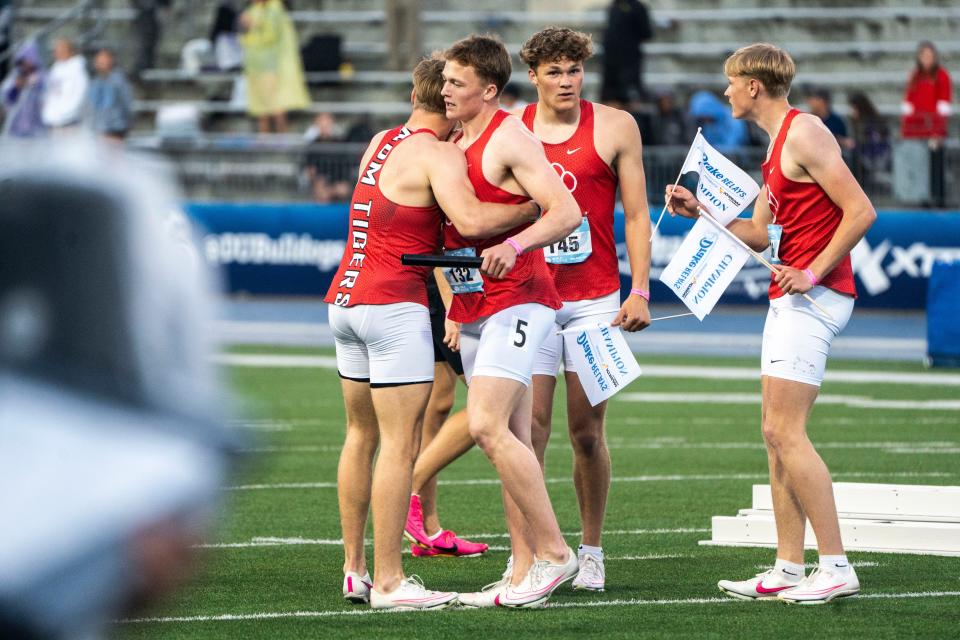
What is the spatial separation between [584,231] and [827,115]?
45.1ft

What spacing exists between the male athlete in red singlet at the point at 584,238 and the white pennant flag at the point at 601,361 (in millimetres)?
71

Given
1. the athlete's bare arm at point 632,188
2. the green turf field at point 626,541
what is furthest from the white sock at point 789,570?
the athlete's bare arm at point 632,188

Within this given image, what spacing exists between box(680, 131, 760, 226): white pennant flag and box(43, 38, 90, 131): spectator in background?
18504 millimetres

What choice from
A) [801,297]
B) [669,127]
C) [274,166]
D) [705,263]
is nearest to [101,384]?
[801,297]

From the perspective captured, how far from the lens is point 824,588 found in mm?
6008

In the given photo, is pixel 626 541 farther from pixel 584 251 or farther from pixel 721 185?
pixel 721 185

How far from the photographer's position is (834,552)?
600 cm

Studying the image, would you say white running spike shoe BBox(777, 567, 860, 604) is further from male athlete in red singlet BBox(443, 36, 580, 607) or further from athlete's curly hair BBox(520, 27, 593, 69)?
athlete's curly hair BBox(520, 27, 593, 69)

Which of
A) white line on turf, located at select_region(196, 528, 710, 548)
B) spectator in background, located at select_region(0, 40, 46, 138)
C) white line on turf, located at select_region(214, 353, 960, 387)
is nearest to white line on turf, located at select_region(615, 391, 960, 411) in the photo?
white line on turf, located at select_region(214, 353, 960, 387)

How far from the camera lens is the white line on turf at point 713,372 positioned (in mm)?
15094

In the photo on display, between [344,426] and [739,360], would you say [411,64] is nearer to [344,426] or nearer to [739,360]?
[739,360]

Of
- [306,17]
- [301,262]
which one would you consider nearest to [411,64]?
[306,17]

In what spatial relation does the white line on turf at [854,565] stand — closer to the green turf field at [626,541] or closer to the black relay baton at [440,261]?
the green turf field at [626,541]

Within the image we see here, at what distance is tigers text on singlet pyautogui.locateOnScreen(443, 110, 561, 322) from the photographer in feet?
19.5
